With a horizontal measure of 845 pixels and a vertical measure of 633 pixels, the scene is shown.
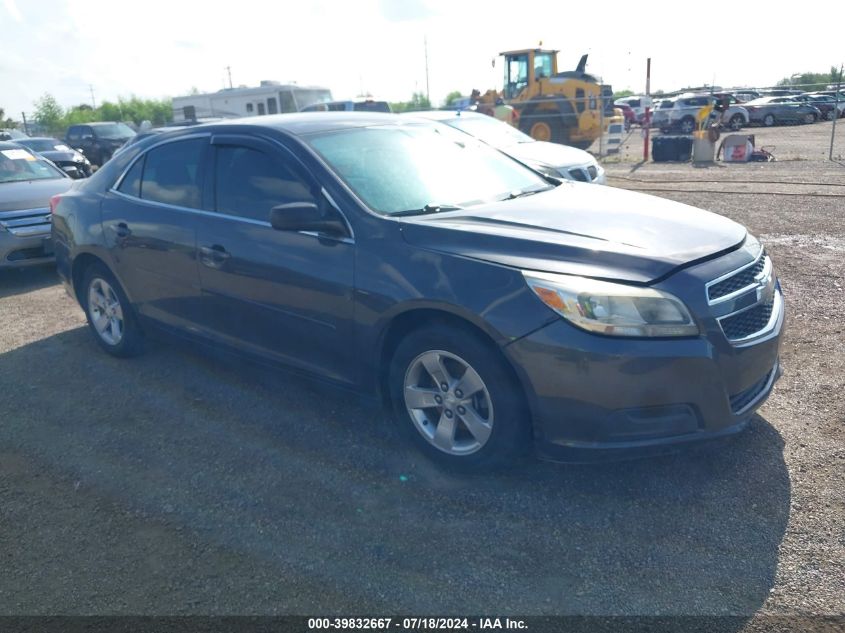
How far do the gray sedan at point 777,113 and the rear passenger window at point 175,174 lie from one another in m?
32.8

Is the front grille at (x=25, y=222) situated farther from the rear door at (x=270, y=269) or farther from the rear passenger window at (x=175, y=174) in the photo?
the rear door at (x=270, y=269)

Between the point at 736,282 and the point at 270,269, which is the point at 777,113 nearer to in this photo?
the point at 736,282

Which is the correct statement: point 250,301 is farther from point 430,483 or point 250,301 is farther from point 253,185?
point 430,483

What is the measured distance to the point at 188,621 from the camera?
9.43ft

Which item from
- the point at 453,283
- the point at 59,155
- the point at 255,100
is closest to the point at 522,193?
the point at 453,283

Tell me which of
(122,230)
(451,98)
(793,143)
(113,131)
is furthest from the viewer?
(451,98)

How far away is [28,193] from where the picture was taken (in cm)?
893

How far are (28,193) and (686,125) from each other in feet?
98.7

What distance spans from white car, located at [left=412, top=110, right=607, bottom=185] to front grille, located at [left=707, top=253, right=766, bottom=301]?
18.3ft

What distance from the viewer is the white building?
29078 millimetres

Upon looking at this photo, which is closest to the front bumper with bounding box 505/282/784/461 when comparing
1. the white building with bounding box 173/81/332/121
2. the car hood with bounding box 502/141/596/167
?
the car hood with bounding box 502/141/596/167

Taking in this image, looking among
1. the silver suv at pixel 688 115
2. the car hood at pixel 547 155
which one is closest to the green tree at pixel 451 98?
the silver suv at pixel 688 115

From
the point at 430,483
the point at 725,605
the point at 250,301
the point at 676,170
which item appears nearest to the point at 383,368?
the point at 430,483

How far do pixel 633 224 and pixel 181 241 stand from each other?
2.77 metres
